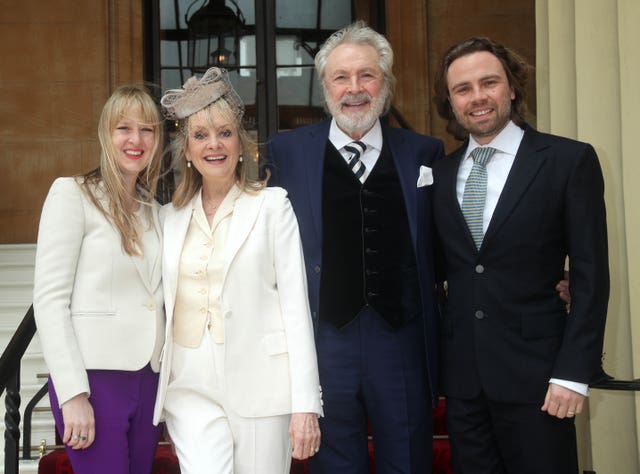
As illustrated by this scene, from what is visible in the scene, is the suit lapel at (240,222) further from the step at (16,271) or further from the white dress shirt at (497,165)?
the step at (16,271)

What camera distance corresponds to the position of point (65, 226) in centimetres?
252

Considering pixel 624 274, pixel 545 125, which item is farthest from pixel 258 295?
pixel 545 125

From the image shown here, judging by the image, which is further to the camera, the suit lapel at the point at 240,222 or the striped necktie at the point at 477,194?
the striped necktie at the point at 477,194

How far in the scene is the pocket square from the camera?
2.82 metres

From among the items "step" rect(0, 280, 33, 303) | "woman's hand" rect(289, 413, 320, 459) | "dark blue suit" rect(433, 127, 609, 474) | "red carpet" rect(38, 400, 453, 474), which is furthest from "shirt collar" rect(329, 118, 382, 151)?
"step" rect(0, 280, 33, 303)

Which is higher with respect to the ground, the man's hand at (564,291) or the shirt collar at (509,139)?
the shirt collar at (509,139)

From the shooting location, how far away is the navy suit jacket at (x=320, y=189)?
9.08 ft

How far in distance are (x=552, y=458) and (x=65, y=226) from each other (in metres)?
1.84

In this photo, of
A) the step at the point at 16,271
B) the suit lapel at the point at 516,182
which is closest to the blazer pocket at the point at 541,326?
the suit lapel at the point at 516,182

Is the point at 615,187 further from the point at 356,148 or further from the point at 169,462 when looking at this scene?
the point at 169,462

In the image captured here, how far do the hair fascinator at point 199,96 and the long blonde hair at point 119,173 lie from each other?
0.08 m

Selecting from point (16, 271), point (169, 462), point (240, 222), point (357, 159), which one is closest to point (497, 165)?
point (357, 159)

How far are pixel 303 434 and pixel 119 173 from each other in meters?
1.16

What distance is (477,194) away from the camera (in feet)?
8.68
